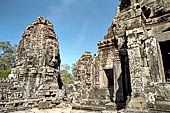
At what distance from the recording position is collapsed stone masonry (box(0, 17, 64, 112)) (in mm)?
9008

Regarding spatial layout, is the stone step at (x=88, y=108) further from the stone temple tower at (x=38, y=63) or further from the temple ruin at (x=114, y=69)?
the stone temple tower at (x=38, y=63)

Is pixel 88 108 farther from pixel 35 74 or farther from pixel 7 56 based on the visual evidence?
pixel 7 56

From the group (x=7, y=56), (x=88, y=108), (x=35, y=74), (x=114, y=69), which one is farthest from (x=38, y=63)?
(x=7, y=56)

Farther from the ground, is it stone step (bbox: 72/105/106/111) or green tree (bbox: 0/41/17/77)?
green tree (bbox: 0/41/17/77)

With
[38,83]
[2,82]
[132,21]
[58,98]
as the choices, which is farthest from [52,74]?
[132,21]

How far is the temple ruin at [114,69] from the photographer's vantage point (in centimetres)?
390

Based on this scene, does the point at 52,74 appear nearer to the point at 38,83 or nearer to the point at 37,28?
the point at 38,83

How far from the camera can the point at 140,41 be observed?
169 inches

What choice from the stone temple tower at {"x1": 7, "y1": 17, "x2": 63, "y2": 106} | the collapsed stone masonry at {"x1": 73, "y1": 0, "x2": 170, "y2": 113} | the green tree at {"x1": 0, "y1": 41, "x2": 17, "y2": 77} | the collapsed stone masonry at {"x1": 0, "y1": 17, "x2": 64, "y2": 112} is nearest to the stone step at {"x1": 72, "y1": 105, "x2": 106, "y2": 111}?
the collapsed stone masonry at {"x1": 73, "y1": 0, "x2": 170, "y2": 113}

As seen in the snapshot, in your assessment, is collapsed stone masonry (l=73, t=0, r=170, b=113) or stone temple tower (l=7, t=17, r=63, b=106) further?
stone temple tower (l=7, t=17, r=63, b=106)

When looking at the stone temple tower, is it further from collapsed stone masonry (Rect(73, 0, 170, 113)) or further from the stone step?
collapsed stone masonry (Rect(73, 0, 170, 113))

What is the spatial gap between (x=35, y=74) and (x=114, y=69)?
746 cm

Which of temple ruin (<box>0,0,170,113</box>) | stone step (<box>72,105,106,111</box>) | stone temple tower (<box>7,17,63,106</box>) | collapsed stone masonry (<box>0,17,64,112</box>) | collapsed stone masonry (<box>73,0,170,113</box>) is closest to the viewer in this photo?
collapsed stone masonry (<box>73,0,170,113</box>)

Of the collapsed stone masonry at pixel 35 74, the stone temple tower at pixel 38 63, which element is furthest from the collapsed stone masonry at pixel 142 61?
the stone temple tower at pixel 38 63
